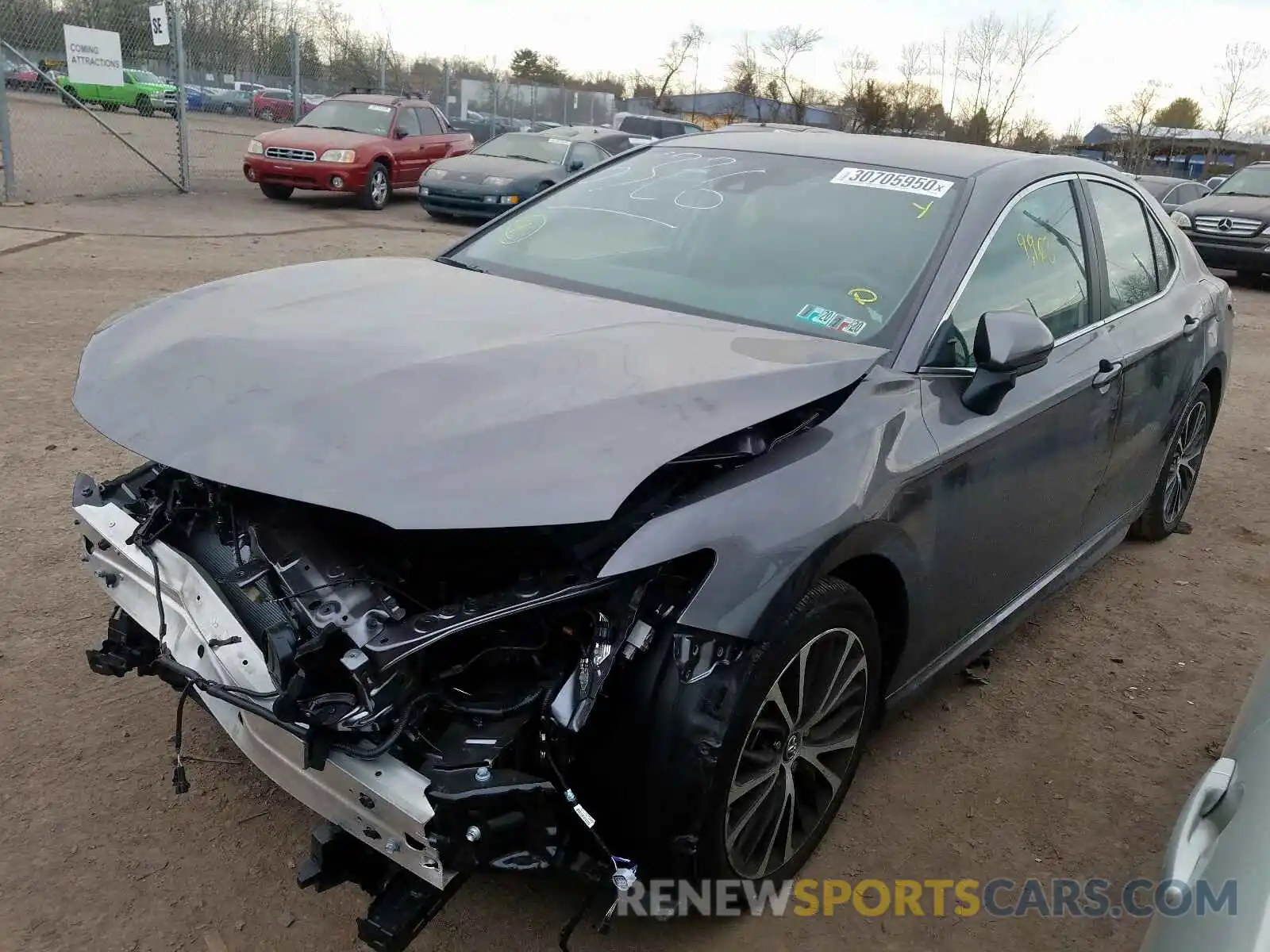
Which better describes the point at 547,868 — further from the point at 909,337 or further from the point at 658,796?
the point at 909,337

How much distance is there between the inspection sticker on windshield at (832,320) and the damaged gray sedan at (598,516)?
0.07 feet

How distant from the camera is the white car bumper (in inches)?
75.9

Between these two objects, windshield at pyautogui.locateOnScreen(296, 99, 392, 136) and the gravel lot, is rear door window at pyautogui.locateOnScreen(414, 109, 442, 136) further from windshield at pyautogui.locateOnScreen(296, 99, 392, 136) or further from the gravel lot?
the gravel lot

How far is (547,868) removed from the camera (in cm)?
202

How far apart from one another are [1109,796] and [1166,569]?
2.01m

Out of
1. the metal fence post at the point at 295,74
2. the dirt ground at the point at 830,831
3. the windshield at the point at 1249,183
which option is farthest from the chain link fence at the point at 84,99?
the windshield at the point at 1249,183

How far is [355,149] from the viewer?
14719 millimetres

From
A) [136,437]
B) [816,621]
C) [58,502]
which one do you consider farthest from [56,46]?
[816,621]

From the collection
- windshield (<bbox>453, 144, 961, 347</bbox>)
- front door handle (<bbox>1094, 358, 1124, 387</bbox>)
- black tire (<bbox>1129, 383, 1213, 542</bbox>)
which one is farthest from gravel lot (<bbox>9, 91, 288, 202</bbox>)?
front door handle (<bbox>1094, 358, 1124, 387</bbox>)

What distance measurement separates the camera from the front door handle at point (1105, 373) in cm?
340

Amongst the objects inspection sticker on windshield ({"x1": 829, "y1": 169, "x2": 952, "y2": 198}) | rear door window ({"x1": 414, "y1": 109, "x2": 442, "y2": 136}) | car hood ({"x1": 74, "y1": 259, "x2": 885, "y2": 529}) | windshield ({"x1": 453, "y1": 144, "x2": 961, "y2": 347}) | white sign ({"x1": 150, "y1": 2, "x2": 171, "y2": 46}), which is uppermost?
white sign ({"x1": 150, "y1": 2, "x2": 171, "y2": 46})

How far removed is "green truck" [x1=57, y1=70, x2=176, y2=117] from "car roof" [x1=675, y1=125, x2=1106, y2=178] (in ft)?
41.8

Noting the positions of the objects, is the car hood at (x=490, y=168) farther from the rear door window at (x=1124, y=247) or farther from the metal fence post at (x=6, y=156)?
the rear door window at (x=1124, y=247)

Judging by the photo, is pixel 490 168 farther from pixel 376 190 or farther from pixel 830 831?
pixel 830 831
